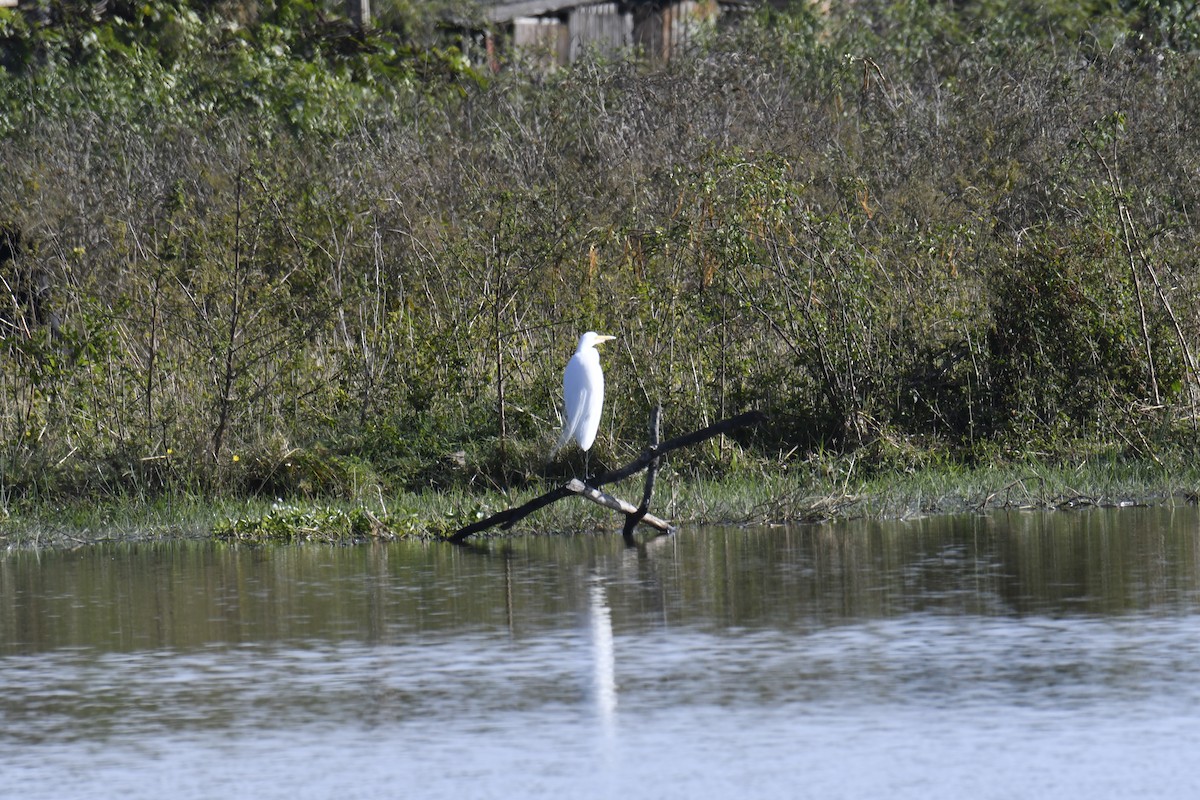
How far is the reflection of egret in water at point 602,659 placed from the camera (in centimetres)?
605

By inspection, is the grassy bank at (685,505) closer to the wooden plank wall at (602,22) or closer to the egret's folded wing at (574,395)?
the egret's folded wing at (574,395)

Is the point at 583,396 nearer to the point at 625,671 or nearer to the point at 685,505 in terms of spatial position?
the point at 685,505

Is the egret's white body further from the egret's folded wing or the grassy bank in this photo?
the grassy bank

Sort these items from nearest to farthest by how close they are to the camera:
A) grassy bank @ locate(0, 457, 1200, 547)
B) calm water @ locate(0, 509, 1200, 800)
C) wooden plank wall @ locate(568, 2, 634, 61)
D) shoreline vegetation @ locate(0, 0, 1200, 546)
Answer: calm water @ locate(0, 509, 1200, 800) < grassy bank @ locate(0, 457, 1200, 547) < shoreline vegetation @ locate(0, 0, 1200, 546) < wooden plank wall @ locate(568, 2, 634, 61)

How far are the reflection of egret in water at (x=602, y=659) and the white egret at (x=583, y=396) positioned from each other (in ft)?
9.92

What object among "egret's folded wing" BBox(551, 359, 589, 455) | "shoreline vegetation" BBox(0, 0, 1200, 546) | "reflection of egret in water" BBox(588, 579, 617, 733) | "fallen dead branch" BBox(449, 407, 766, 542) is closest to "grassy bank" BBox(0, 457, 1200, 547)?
"shoreline vegetation" BBox(0, 0, 1200, 546)

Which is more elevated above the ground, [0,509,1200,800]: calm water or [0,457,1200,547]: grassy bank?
[0,457,1200,547]: grassy bank

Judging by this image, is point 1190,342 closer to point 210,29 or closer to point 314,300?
point 314,300

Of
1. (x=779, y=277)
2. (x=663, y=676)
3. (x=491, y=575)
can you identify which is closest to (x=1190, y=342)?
(x=779, y=277)

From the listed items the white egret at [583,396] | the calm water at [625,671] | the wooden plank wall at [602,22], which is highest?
the wooden plank wall at [602,22]

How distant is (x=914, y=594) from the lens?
26.9ft

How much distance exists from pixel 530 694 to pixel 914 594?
243cm

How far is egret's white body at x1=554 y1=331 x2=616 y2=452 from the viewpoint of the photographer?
1166 cm

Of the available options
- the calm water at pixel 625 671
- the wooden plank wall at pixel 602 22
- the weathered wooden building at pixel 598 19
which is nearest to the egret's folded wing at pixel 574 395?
the calm water at pixel 625 671
